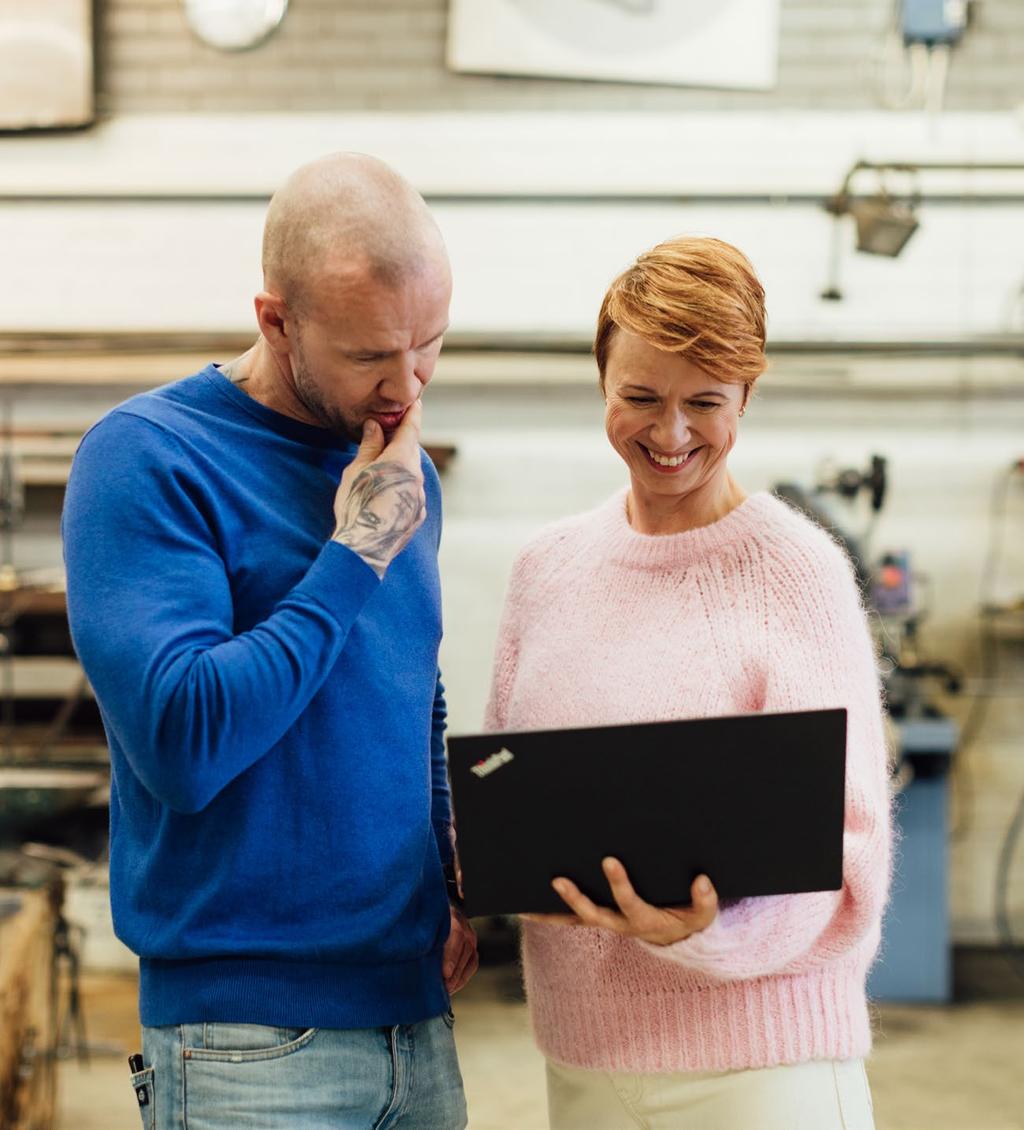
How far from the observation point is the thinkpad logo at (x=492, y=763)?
1193 mm

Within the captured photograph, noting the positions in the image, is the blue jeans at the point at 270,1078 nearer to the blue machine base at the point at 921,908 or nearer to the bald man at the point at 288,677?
the bald man at the point at 288,677

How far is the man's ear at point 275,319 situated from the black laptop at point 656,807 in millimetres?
427

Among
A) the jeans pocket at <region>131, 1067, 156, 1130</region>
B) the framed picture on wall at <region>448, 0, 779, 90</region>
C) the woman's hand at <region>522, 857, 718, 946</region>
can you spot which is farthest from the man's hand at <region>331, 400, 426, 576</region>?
the framed picture on wall at <region>448, 0, 779, 90</region>

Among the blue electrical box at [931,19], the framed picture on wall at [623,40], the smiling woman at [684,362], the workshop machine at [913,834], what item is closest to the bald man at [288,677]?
the smiling woman at [684,362]

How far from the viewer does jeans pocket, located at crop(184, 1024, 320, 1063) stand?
48.4 inches

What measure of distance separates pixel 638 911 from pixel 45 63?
4.77 m

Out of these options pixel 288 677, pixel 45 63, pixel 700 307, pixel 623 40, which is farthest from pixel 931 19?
pixel 288 677

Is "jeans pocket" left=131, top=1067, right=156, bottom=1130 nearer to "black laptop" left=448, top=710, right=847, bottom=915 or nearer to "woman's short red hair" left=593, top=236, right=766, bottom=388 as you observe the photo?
"black laptop" left=448, top=710, right=847, bottom=915

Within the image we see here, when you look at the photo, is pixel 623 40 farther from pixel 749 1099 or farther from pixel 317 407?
pixel 749 1099

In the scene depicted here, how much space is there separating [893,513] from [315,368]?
423 centimetres

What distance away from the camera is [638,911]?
4.14 feet

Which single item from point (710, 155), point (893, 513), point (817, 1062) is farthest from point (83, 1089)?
point (710, 155)

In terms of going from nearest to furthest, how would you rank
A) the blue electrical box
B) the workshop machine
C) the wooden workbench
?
the wooden workbench, the workshop machine, the blue electrical box

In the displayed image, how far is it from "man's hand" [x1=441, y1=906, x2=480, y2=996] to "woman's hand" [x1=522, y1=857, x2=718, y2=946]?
199 mm
